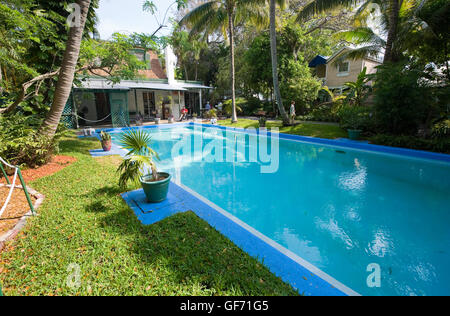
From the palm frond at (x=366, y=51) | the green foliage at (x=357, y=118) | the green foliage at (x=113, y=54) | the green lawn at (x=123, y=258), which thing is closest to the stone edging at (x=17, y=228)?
the green lawn at (x=123, y=258)

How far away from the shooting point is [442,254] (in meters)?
3.60

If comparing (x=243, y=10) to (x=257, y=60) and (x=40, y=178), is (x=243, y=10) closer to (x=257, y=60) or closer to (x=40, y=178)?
(x=257, y=60)

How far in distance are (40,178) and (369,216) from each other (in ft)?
27.2

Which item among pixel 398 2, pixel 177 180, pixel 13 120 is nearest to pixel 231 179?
pixel 177 180

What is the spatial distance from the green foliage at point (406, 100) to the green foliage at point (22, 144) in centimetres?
1323

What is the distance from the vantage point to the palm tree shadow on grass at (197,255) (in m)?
2.53

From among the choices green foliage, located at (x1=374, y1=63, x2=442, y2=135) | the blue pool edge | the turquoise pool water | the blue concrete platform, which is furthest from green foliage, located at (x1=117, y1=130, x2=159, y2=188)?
green foliage, located at (x1=374, y1=63, x2=442, y2=135)

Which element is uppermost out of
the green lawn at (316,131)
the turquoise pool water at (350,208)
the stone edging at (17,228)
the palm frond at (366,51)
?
the palm frond at (366,51)

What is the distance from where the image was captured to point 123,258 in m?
2.93

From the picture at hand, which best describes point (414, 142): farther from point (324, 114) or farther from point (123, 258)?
point (123, 258)

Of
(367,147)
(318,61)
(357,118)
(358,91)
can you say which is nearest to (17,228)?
(367,147)

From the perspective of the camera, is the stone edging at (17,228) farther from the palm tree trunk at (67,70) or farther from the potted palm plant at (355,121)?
the potted palm plant at (355,121)

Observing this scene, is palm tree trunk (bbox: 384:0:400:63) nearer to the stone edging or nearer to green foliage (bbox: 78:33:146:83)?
green foliage (bbox: 78:33:146:83)

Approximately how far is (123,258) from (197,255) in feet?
3.22
